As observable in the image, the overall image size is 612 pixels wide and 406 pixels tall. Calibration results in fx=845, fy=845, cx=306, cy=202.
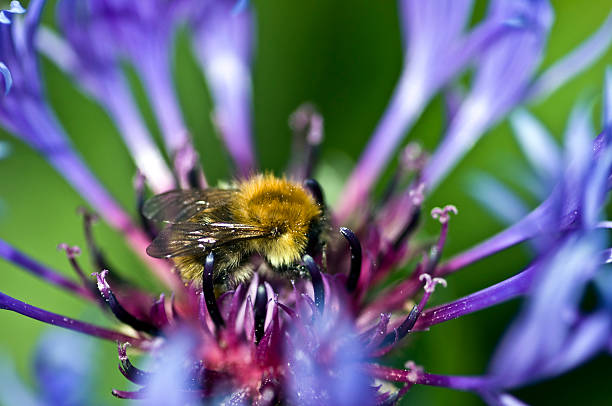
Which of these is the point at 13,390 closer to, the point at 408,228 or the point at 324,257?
the point at 324,257

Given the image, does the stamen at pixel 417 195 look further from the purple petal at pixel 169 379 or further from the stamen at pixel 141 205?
the purple petal at pixel 169 379

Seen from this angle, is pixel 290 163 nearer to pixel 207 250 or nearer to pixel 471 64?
pixel 471 64

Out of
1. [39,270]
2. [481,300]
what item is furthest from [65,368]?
[481,300]

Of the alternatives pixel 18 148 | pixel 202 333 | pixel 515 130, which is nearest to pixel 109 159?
pixel 18 148

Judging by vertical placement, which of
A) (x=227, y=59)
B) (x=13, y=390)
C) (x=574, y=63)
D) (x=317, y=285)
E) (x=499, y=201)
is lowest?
(x=13, y=390)

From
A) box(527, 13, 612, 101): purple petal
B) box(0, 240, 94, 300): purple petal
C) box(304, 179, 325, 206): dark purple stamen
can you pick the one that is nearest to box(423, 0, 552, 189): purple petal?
box(527, 13, 612, 101): purple petal

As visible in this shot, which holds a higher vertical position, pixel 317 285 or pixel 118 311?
pixel 317 285
